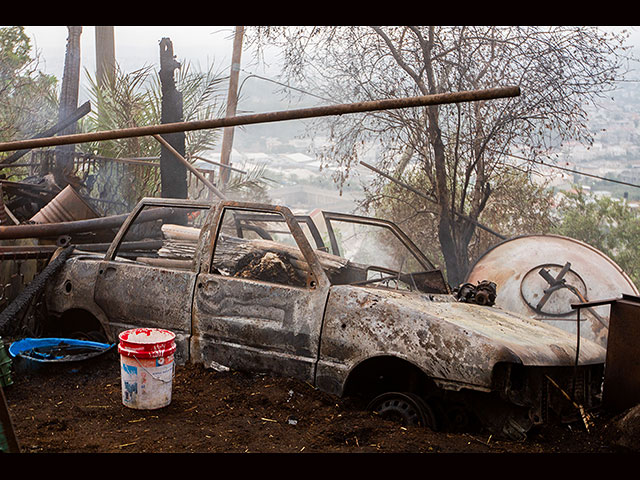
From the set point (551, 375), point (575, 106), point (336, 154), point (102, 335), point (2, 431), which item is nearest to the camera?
point (2, 431)

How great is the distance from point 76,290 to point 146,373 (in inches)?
63.1

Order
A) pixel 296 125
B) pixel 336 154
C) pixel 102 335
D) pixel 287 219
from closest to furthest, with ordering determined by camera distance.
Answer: pixel 287 219
pixel 102 335
pixel 336 154
pixel 296 125

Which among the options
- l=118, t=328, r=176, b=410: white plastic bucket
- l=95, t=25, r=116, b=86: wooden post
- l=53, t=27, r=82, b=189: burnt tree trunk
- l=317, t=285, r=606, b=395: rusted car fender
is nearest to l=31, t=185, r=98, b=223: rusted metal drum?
l=53, t=27, r=82, b=189: burnt tree trunk

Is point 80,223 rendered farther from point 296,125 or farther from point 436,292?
point 296,125

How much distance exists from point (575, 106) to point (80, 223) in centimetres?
790

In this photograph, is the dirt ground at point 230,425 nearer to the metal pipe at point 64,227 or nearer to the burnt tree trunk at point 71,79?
the metal pipe at point 64,227

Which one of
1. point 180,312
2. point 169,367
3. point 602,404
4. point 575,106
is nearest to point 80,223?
point 180,312

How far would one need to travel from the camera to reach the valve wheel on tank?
429cm

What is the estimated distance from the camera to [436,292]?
5.33 meters

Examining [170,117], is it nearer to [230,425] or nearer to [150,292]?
[150,292]

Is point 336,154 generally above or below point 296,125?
below

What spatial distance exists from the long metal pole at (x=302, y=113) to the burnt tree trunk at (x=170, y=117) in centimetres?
591

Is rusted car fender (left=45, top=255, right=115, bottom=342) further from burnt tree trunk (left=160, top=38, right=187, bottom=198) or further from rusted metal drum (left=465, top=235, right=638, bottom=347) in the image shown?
burnt tree trunk (left=160, top=38, right=187, bottom=198)

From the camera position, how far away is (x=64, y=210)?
8.84 metres
